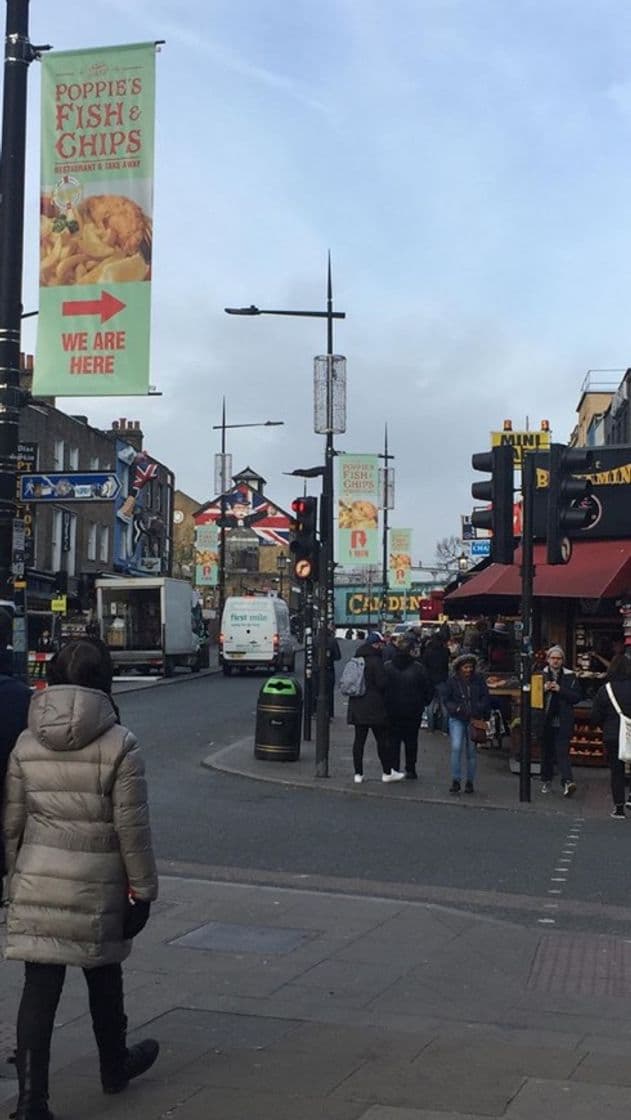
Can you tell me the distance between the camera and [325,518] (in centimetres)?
1928

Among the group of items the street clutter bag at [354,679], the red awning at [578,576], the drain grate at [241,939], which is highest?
the red awning at [578,576]

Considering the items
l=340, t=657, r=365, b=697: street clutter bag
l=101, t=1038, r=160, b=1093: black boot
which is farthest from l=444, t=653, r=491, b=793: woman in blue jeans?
l=101, t=1038, r=160, b=1093: black boot

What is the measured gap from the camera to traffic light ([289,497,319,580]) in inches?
739

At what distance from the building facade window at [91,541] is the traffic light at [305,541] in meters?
37.8

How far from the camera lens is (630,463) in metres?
21.5

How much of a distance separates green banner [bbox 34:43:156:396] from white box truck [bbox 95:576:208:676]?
32.5m

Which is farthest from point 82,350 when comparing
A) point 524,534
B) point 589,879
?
point 524,534

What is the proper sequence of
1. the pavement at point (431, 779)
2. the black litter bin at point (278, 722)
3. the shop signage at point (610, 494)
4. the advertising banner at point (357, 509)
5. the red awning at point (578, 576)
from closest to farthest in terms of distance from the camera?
A: the pavement at point (431, 779) → the black litter bin at point (278, 722) → the red awning at point (578, 576) → the shop signage at point (610, 494) → the advertising banner at point (357, 509)

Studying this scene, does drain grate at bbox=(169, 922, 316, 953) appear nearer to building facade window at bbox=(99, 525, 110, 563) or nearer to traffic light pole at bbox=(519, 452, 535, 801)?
traffic light pole at bbox=(519, 452, 535, 801)

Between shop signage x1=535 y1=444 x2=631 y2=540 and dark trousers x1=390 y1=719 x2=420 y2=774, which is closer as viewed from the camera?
dark trousers x1=390 y1=719 x2=420 y2=774

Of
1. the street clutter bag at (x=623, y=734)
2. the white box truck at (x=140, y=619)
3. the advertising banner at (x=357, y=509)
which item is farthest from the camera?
the white box truck at (x=140, y=619)

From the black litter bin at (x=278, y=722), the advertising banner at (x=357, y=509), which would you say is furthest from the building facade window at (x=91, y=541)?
the black litter bin at (x=278, y=722)

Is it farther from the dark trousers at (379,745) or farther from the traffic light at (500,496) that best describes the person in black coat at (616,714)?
the dark trousers at (379,745)

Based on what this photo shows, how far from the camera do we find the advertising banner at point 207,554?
187 feet
